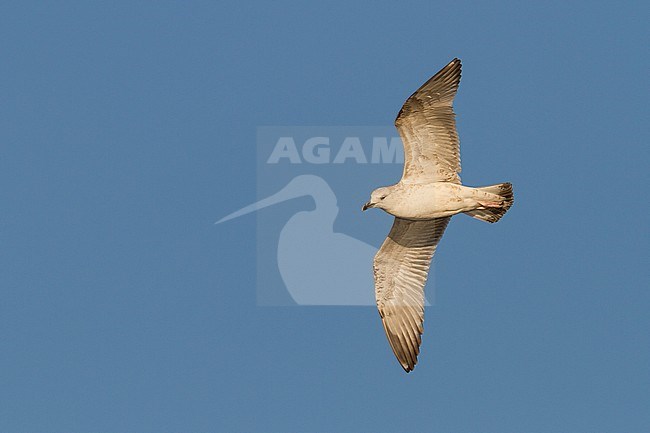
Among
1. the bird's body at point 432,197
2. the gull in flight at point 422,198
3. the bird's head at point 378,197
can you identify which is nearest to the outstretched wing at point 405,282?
the gull in flight at point 422,198

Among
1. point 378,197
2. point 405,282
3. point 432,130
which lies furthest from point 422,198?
point 405,282

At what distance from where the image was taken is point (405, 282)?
22.3m

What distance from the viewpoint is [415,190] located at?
2058 centimetres

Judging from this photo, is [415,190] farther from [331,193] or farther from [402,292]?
[331,193]

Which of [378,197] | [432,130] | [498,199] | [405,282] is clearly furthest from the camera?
[405,282]

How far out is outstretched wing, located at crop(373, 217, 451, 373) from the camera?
Answer: 22.1 m

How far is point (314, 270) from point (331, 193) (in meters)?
1.67

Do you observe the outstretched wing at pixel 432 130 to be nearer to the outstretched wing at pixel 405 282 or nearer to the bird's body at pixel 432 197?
the bird's body at pixel 432 197

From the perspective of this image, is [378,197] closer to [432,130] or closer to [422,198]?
[422,198]

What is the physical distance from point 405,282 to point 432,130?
319cm

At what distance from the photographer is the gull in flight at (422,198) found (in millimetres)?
20078

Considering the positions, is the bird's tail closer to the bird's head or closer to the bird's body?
the bird's body

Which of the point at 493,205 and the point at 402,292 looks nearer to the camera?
the point at 493,205

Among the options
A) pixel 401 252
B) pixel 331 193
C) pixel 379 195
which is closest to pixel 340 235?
pixel 331 193
